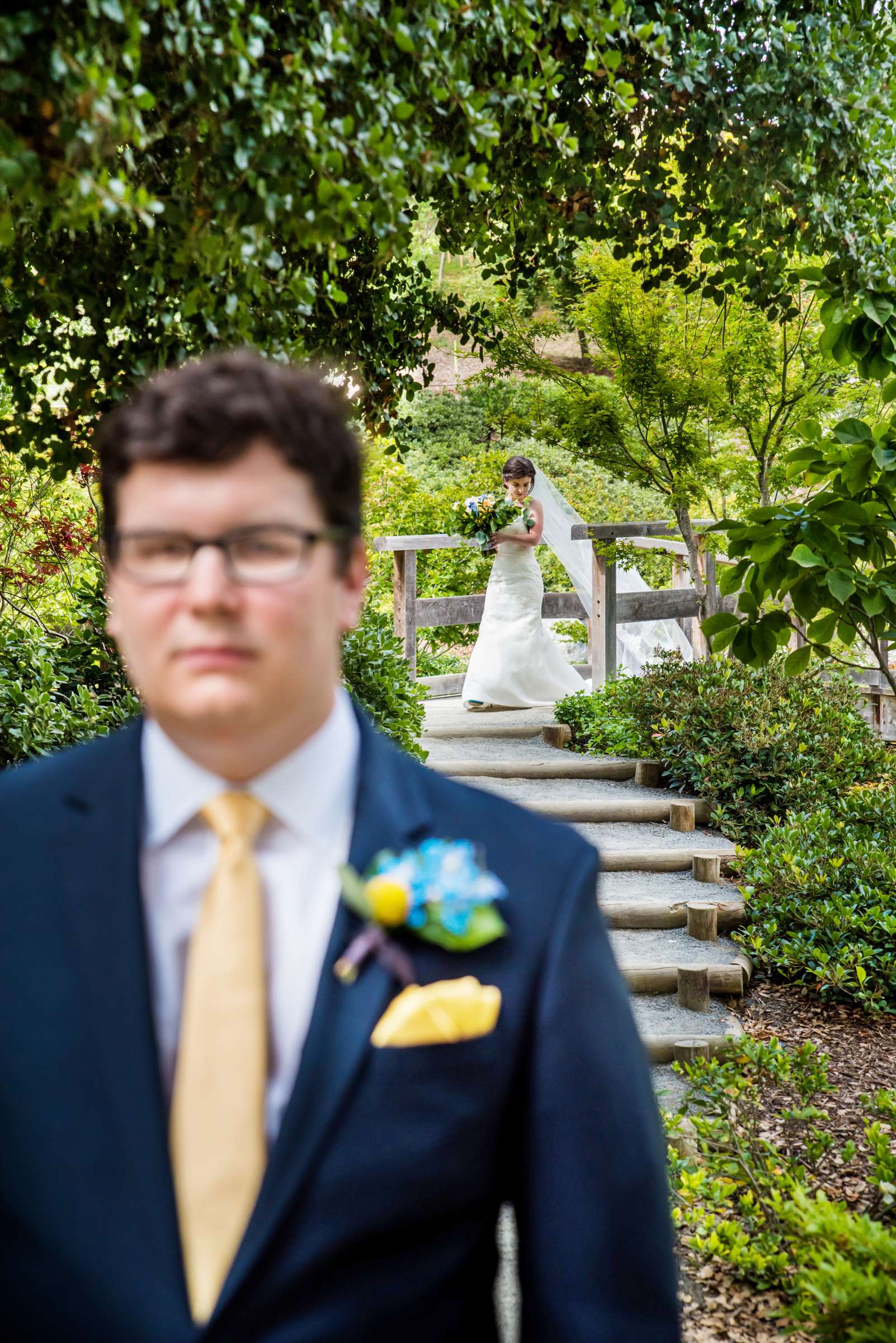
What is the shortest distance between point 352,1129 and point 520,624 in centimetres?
855

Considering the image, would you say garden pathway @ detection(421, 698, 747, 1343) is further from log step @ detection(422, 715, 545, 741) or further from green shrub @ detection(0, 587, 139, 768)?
green shrub @ detection(0, 587, 139, 768)

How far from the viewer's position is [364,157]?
2.21 metres

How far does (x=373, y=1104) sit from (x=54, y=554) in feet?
22.6

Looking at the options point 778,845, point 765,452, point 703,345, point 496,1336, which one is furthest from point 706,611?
point 496,1336

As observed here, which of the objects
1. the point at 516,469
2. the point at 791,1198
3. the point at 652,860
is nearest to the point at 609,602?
the point at 516,469

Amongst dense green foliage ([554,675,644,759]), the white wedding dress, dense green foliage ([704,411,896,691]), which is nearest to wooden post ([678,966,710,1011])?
dense green foliage ([704,411,896,691])

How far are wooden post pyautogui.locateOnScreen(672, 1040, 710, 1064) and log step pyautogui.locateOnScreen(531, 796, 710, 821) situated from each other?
2.54 m

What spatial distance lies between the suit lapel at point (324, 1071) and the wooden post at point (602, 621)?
8761mm

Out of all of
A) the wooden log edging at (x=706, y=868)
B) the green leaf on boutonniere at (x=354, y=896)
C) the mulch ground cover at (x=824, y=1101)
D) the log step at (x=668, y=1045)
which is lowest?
the mulch ground cover at (x=824, y=1101)

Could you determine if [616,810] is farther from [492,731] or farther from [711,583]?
[711,583]

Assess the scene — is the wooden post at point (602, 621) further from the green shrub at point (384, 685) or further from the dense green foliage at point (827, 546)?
the dense green foliage at point (827, 546)

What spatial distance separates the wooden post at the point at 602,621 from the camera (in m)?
9.84

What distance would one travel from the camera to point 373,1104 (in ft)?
3.46

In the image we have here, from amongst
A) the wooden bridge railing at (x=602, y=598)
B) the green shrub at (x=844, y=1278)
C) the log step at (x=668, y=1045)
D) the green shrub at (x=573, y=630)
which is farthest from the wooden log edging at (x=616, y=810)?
the green shrub at (x=573, y=630)
